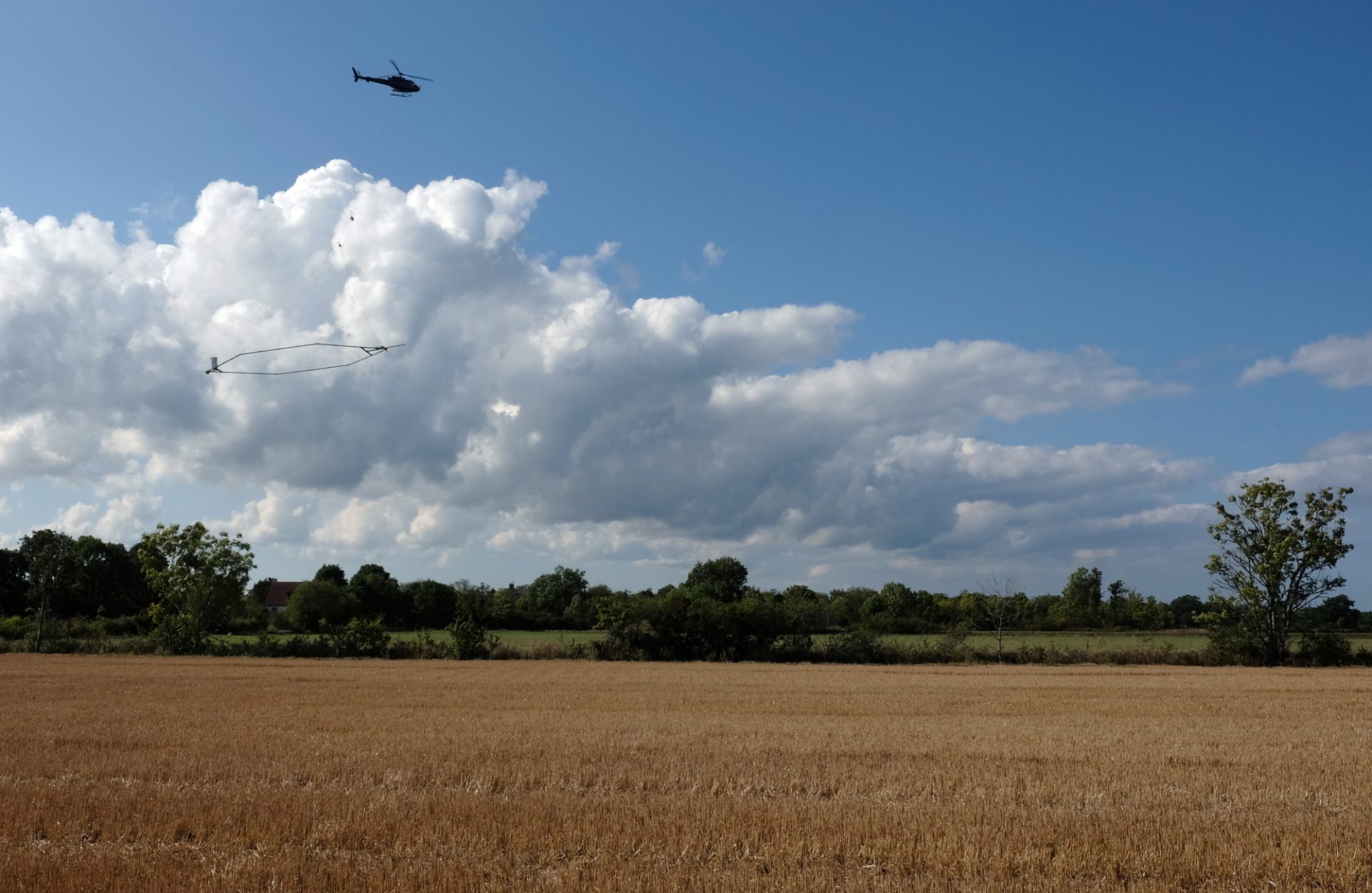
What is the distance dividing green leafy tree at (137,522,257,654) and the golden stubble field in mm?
37231

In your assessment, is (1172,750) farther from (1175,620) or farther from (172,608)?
(1175,620)

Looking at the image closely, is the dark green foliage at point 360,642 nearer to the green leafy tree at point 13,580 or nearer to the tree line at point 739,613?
the tree line at point 739,613

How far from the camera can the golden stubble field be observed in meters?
8.79

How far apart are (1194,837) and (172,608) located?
66189 mm

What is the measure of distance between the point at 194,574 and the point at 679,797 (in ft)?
194

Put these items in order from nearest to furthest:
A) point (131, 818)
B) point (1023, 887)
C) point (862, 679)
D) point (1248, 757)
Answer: point (1023, 887), point (131, 818), point (1248, 757), point (862, 679)

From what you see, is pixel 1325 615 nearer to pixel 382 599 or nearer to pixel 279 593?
pixel 382 599

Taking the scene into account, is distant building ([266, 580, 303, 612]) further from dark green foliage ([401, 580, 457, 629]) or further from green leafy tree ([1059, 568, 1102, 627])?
green leafy tree ([1059, 568, 1102, 627])

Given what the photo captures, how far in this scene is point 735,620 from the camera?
56.2 meters

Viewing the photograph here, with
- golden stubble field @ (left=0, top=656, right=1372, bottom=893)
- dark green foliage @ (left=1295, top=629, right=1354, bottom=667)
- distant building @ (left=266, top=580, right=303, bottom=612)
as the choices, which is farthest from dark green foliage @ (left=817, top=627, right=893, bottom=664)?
distant building @ (left=266, top=580, right=303, bottom=612)

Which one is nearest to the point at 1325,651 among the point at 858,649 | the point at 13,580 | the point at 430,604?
the point at 858,649

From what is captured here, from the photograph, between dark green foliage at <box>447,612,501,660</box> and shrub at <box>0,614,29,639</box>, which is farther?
shrub at <box>0,614,29,639</box>

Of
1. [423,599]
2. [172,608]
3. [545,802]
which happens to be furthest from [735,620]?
[423,599]

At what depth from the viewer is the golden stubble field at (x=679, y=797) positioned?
8.79 metres
